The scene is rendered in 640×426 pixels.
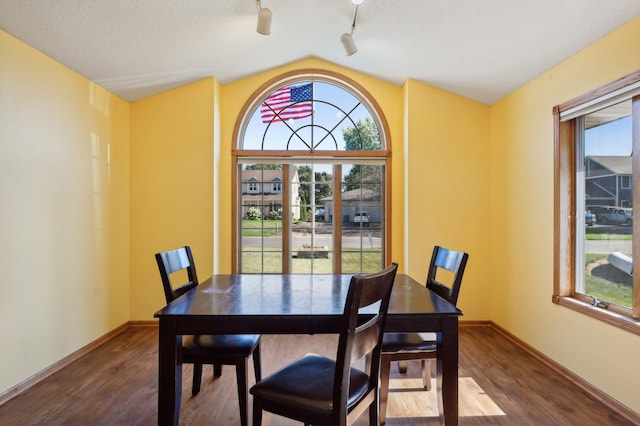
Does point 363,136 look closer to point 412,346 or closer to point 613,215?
point 613,215

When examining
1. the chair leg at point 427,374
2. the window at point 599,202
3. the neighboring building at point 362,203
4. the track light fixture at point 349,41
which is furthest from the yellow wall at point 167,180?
the window at point 599,202

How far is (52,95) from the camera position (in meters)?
2.59

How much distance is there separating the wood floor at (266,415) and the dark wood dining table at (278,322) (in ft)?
1.57

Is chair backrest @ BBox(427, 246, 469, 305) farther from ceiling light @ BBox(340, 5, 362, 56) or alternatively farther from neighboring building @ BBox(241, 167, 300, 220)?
neighboring building @ BBox(241, 167, 300, 220)

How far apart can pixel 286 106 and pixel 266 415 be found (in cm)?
298

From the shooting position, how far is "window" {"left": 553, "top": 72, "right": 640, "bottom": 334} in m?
2.12

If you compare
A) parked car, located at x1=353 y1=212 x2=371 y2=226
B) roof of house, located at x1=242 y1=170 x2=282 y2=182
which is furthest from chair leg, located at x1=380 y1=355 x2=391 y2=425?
roof of house, located at x1=242 y1=170 x2=282 y2=182

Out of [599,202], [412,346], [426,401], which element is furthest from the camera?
[599,202]

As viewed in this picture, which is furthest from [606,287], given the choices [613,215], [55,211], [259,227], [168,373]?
[55,211]

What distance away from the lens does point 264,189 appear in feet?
12.6

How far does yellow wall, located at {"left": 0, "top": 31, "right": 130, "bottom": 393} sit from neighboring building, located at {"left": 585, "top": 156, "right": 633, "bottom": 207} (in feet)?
13.0

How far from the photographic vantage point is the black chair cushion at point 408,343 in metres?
1.93

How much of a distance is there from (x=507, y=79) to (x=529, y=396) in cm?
256

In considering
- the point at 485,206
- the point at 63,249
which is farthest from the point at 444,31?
the point at 63,249
